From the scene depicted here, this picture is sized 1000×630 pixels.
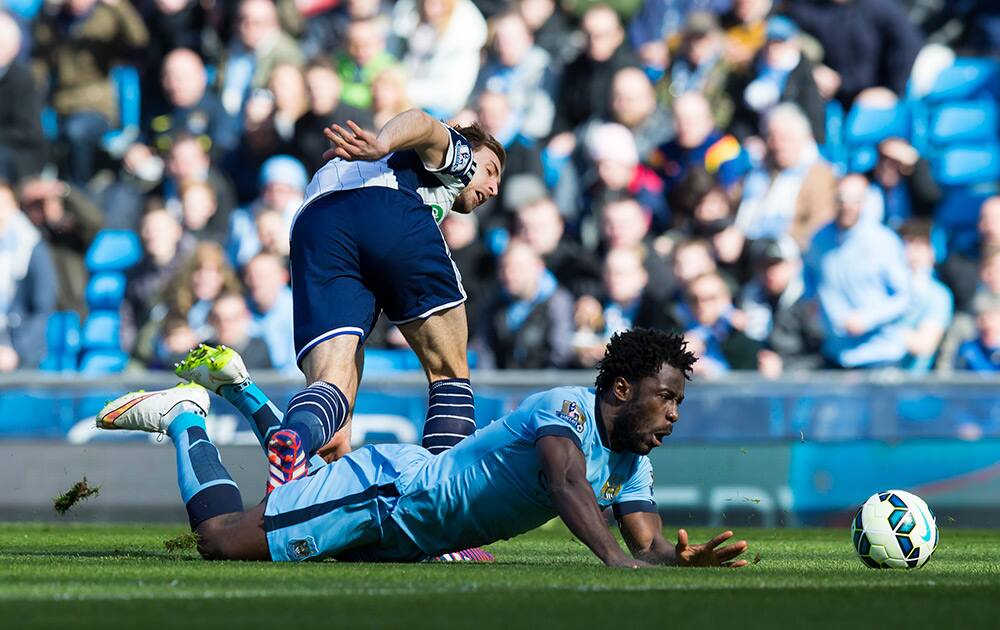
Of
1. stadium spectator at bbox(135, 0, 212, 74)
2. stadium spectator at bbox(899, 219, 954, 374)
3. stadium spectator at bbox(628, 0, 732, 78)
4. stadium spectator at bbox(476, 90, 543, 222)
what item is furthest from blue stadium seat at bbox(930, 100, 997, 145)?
stadium spectator at bbox(135, 0, 212, 74)

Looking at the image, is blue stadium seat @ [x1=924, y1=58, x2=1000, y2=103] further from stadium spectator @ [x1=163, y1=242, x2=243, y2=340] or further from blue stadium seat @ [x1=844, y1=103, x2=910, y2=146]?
stadium spectator @ [x1=163, y1=242, x2=243, y2=340]

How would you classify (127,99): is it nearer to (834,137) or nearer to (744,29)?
(744,29)

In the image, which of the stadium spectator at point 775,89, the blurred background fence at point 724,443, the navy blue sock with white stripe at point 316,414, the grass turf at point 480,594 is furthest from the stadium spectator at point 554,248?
the navy blue sock with white stripe at point 316,414

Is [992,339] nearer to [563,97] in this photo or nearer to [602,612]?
[563,97]

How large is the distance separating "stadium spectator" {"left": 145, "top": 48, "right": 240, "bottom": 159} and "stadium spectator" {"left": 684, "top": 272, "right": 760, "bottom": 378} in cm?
511

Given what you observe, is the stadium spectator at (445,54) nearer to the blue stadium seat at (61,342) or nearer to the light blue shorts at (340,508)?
the blue stadium seat at (61,342)

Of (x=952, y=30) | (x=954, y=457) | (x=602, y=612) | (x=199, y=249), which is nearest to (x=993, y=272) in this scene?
(x=954, y=457)

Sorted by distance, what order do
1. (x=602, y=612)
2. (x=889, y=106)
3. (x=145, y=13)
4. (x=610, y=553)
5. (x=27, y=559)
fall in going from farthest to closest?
(x=145, y=13) → (x=889, y=106) → (x=27, y=559) → (x=610, y=553) → (x=602, y=612)

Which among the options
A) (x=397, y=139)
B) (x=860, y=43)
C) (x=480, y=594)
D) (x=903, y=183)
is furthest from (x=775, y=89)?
(x=480, y=594)

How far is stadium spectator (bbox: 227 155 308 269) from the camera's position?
15.5m

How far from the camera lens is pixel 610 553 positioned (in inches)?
273

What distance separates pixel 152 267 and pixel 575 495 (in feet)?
30.5

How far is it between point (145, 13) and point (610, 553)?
12497mm

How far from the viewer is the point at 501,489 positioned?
23.7ft
